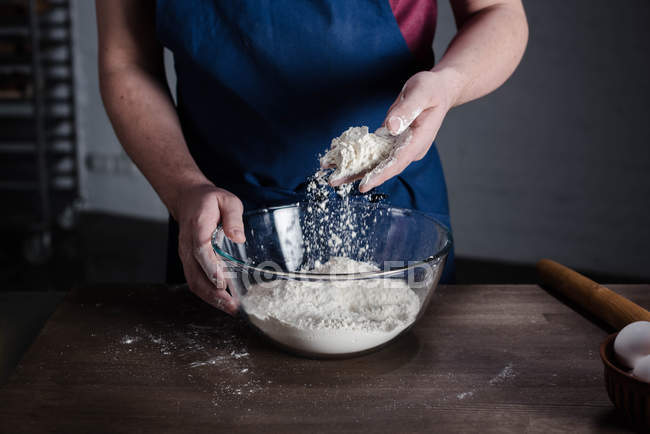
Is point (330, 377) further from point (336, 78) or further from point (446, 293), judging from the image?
point (336, 78)

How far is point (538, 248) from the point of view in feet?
10.7

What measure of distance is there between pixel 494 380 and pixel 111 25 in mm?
936

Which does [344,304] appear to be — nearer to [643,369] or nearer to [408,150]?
[408,150]

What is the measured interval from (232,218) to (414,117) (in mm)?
296

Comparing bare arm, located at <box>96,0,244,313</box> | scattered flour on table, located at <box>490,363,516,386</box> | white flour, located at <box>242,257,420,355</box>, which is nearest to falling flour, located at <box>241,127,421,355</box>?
white flour, located at <box>242,257,420,355</box>

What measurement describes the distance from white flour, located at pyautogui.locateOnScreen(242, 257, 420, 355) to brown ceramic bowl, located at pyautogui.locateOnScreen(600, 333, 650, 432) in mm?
254

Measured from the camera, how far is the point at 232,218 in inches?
31.1

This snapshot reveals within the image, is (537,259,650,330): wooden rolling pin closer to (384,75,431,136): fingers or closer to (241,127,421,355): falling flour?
(241,127,421,355): falling flour

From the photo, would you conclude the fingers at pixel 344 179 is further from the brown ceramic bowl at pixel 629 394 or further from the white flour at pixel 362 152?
the brown ceramic bowl at pixel 629 394

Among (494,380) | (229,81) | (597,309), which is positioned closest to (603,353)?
(494,380)

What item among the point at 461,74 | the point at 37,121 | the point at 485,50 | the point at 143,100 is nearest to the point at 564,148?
the point at 485,50

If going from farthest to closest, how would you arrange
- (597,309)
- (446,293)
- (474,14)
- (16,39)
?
(16,39) → (474,14) → (446,293) → (597,309)

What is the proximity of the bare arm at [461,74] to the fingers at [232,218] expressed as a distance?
0.19 metres

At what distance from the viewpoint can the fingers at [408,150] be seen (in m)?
0.77
